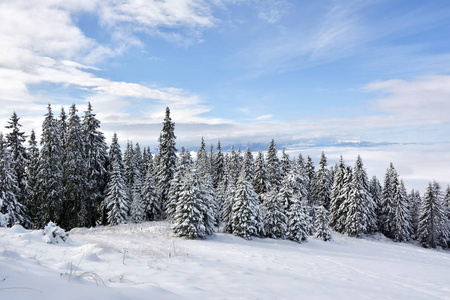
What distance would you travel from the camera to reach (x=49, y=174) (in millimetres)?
27891

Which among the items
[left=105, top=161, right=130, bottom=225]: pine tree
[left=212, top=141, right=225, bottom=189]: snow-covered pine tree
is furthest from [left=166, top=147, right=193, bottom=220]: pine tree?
[left=212, top=141, right=225, bottom=189]: snow-covered pine tree

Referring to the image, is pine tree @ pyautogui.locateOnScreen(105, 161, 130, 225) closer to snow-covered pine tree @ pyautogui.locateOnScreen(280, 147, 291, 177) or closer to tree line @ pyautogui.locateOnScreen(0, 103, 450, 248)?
tree line @ pyautogui.locateOnScreen(0, 103, 450, 248)

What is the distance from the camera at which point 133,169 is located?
5122 cm

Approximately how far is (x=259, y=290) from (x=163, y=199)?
32876 millimetres

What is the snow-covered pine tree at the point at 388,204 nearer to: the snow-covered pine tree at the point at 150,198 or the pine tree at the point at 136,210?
the snow-covered pine tree at the point at 150,198

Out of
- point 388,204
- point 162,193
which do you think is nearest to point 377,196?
point 388,204

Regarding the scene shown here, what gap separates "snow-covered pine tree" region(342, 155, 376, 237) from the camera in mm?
45500

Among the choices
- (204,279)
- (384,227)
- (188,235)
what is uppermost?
(204,279)

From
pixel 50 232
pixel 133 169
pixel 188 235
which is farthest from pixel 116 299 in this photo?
pixel 133 169

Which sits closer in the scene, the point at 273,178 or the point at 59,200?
the point at 59,200

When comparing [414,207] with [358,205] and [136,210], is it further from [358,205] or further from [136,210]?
[136,210]

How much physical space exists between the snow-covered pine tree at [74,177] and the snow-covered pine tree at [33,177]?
2779mm

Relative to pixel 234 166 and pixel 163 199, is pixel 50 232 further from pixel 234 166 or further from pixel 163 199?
pixel 234 166

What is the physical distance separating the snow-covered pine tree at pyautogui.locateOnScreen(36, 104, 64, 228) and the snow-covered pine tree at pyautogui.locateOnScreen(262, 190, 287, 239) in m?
24.2
